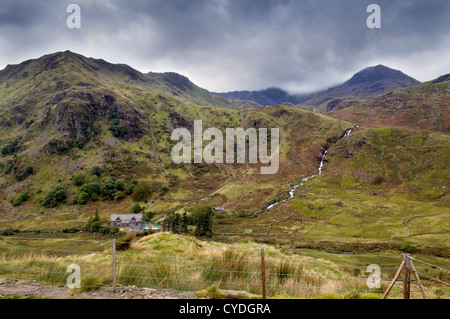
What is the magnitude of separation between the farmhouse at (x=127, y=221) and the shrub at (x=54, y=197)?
3191 centimetres

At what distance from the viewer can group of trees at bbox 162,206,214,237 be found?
228 feet

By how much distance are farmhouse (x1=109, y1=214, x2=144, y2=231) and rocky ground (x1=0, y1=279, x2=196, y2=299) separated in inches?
3023

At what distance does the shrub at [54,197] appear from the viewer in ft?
311

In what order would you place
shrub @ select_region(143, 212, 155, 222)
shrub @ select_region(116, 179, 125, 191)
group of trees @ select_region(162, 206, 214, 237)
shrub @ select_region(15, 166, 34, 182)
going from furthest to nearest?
1. shrub @ select_region(15, 166, 34, 182)
2. shrub @ select_region(116, 179, 125, 191)
3. shrub @ select_region(143, 212, 155, 222)
4. group of trees @ select_region(162, 206, 214, 237)

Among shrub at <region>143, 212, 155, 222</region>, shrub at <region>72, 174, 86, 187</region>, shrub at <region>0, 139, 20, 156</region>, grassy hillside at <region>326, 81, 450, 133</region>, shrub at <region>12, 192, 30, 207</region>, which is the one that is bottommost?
shrub at <region>143, 212, 155, 222</region>

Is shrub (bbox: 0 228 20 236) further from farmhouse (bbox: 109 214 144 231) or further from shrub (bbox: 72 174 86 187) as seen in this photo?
shrub (bbox: 72 174 86 187)

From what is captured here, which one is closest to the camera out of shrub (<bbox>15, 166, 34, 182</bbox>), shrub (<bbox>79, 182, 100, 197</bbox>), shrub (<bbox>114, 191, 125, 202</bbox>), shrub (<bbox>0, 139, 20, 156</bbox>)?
shrub (<bbox>114, 191, 125, 202</bbox>)

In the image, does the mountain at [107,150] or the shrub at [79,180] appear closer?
the mountain at [107,150]

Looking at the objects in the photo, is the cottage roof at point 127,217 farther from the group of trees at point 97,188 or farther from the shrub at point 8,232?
the shrub at point 8,232

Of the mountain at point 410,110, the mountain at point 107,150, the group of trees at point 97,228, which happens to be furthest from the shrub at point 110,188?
the mountain at point 410,110

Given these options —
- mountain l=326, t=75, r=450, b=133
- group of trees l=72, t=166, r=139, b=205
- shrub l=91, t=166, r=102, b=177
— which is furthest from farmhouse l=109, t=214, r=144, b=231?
mountain l=326, t=75, r=450, b=133
